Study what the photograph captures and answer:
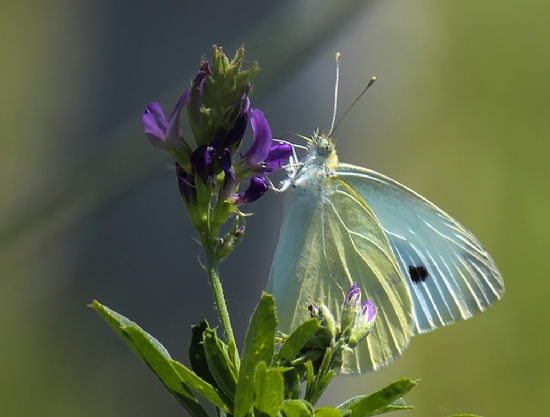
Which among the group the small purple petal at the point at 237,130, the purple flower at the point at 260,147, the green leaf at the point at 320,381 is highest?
the purple flower at the point at 260,147

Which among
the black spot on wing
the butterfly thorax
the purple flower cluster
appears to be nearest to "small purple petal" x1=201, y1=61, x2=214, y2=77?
the purple flower cluster

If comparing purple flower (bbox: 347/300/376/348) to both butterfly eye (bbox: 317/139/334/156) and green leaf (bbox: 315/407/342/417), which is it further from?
butterfly eye (bbox: 317/139/334/156)

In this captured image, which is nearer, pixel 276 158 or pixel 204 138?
pixel 204 138

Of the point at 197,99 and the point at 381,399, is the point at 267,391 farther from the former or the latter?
Answer: the point at 197,99

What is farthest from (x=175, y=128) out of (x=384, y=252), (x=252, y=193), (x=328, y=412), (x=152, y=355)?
(x=384, y=252)

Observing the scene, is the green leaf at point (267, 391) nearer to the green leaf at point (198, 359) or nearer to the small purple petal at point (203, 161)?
the green leaf at point (198, 359)

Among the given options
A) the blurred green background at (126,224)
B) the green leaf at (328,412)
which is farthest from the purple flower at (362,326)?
the blurred green background at (126,224)

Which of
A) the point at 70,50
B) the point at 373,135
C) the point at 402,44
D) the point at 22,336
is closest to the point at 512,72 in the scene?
the point at 402,44
